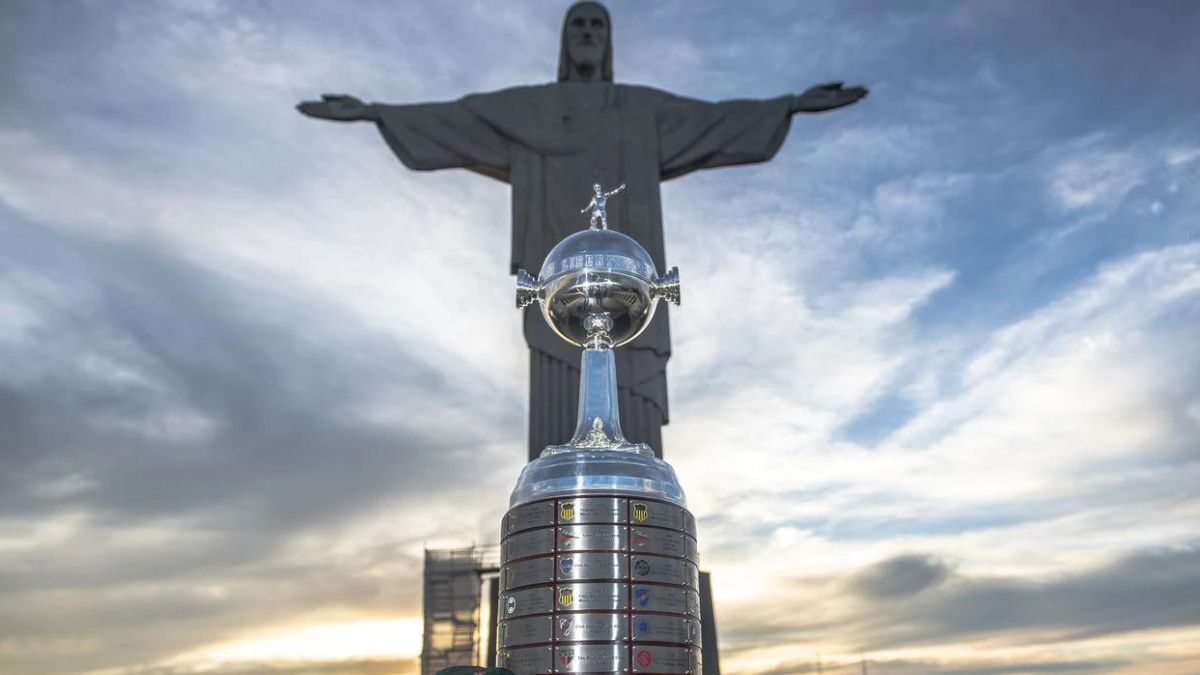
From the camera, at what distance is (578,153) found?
36.8ft

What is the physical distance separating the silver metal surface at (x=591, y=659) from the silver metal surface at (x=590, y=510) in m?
0.52

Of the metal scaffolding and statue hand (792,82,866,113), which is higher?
statue hand (792,82,866,113)

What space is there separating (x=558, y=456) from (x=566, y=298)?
0.78 meters

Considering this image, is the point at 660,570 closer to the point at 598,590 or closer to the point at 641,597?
the point at 641,597

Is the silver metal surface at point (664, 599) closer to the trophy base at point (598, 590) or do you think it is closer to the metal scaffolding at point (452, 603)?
the trophy base at point (598, 590)

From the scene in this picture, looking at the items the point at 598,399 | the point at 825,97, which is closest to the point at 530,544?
the point at 598,399

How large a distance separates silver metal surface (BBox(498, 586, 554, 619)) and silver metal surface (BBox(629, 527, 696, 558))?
40 cm

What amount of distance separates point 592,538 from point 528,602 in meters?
0.38

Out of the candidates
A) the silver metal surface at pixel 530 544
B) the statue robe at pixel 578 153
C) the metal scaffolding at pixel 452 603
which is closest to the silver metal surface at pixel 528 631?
the silver metal surface at pixel 530 544

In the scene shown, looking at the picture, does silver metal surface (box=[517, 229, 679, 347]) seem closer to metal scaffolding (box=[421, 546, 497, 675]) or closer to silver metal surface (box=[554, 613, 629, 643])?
silver metal surface (box=[554, 613, 629, 643])

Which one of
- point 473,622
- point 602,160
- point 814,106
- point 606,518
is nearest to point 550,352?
point 602,160

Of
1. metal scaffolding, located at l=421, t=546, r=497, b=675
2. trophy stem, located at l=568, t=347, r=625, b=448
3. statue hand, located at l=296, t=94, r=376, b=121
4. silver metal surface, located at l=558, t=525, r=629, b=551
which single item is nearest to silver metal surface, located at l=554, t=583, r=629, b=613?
silver metal surface, located at l=558, t=525, r=629, b=551

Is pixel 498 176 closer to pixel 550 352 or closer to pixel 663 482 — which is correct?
pixel 550 352

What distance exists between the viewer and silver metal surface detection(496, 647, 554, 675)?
4625 millimetres
